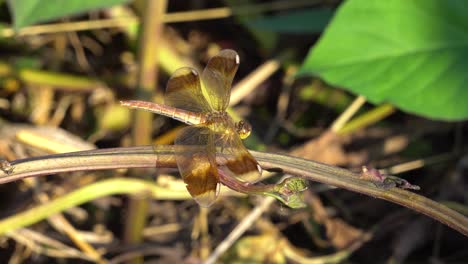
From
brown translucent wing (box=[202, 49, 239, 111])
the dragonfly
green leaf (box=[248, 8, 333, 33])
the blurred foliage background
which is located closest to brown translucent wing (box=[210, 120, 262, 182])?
the dragonfly

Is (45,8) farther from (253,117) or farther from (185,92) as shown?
(253,117)

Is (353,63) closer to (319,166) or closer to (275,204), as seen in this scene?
(275,204)

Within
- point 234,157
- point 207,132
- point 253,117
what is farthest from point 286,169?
point 253,117

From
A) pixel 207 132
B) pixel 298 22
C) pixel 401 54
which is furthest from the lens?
pixel 298 22

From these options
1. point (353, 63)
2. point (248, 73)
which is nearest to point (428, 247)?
point (353, 63)

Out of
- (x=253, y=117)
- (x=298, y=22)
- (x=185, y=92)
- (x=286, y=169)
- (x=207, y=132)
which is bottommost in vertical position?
(x=286, y=169)
